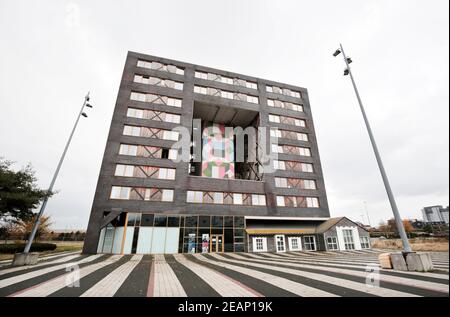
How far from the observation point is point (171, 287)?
6.86m

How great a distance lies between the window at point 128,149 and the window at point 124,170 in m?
1.90

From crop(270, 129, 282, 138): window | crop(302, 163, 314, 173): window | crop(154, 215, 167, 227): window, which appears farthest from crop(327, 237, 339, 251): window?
crop(154, 215, 167, 227): window

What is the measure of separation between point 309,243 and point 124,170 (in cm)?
2874

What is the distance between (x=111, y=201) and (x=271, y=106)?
30898 millimetres

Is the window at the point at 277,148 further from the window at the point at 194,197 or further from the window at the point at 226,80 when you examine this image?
the window at the point at 194,197

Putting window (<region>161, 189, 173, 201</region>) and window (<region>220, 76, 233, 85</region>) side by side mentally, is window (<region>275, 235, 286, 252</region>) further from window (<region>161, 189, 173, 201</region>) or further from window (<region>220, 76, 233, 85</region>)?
window (<region>220, 76, 233, 85</region>)

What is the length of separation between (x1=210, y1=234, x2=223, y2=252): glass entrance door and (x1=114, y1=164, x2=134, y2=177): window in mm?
13994

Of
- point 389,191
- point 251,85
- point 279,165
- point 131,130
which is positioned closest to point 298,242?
point 279,165

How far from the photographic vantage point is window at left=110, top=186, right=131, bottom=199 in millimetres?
25375

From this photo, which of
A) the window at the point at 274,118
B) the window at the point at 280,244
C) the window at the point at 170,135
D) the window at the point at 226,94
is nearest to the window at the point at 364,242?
the window at the point at 280,244

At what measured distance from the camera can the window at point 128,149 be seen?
2783cm

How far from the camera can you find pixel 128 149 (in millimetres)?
28172

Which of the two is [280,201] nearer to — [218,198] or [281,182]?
[281,182]

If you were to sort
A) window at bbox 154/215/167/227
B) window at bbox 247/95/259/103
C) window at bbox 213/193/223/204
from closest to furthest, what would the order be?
1. window at bbox 154/215/167/227
2. window at bbox 213/193/223/204
3. window at bbox 247/95/259/103
